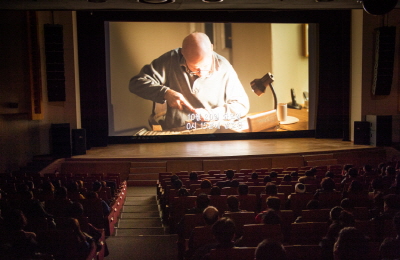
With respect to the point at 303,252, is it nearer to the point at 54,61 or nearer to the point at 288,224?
the point at 288,224

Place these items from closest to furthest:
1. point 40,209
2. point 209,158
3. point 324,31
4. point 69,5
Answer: point 40,209, point 69,5, point 209,158, point 324,31

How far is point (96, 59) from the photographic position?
1415 cm

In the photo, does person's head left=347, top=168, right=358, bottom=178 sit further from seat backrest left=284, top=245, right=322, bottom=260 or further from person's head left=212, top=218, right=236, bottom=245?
person's head left=212, top=218, right=236, bottom=245

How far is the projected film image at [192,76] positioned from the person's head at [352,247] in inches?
457

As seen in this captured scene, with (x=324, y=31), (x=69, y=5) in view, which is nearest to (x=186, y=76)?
(x=324, y=31)

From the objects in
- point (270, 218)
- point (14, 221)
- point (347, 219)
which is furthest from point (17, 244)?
point (347, 219)

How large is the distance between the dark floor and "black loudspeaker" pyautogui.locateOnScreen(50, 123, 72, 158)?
4.31 m

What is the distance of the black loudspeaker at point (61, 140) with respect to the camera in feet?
39.2

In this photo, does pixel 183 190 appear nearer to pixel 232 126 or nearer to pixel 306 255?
pixel 306 255

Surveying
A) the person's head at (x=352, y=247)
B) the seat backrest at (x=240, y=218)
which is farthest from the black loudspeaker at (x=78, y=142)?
the person's head at (x=352, y=247)

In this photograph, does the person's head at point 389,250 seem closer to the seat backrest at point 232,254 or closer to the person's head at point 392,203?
the seat backrest at point 232,254

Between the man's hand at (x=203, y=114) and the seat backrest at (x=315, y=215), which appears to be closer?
the seat backrest at (x=315, y=215)

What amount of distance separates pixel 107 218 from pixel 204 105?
30.1 ft

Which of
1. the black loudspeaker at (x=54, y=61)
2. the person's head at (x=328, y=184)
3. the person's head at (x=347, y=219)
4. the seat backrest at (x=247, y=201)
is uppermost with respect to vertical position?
the black loudspeaker at (x=54, y=61)
